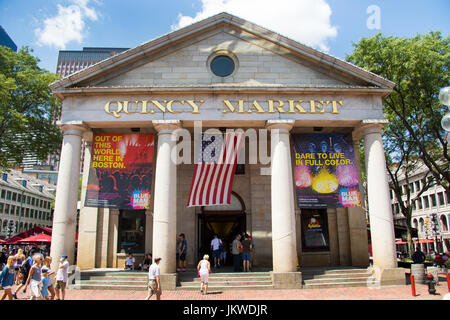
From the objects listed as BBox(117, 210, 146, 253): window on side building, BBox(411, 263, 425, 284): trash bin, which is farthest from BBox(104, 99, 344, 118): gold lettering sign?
BBox(411, 263, 425, 284): trash bin

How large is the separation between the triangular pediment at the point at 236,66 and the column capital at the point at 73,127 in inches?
72.5

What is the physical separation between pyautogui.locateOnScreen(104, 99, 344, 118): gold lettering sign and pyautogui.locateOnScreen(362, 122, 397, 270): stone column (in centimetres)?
213

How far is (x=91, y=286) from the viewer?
562 inches

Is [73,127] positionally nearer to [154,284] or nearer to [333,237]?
[154,284]

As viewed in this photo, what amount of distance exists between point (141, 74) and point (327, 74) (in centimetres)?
904

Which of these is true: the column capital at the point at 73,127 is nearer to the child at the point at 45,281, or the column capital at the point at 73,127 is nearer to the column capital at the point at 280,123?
the child at the point at 45,281

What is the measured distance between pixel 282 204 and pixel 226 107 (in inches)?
199

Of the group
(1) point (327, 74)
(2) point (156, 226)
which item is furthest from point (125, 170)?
(1) point (327, 74)

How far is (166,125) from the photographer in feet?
51.0

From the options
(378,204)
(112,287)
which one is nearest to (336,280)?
(378,204)

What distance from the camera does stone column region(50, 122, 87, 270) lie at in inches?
578

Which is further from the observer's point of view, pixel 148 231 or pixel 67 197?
pixel 148 231

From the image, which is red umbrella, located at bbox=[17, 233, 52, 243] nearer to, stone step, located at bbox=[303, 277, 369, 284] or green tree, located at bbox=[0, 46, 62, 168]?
green tree, located at bbox=[0, 46, 62, 168]

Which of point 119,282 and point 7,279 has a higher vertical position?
point 7,279
